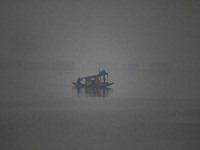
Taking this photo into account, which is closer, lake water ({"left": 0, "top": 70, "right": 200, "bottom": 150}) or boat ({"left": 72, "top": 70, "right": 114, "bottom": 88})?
lake water ({"left": 0, "top": 70, "right": 200, "bottom": 150})

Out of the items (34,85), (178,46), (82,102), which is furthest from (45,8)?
(178,46)

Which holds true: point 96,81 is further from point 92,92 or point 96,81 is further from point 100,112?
point 100,112

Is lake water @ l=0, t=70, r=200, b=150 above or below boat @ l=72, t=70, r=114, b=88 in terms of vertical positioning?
below

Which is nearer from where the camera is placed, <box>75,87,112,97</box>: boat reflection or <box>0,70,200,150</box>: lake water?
<box>0,70,200,150</box>: lake water

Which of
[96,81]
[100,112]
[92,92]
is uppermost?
[96,81]

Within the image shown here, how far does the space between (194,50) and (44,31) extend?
1.78 metres

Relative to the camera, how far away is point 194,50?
2.16 meters

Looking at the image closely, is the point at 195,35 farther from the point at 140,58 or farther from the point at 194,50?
the point at 140,58

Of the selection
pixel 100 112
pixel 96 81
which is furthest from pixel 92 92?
pixel 100 112

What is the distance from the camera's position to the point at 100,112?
1814 millimetres

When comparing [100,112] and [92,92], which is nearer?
[100,112]

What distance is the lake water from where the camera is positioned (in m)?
1.48

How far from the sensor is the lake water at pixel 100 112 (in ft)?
4.86

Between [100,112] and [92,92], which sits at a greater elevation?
[92,92]
